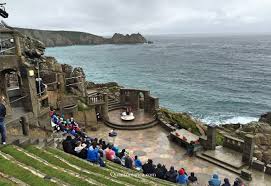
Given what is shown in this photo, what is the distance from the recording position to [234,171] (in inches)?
766

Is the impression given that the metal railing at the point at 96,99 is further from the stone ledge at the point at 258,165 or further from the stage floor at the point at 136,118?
the stone ledge at the point at 258,165

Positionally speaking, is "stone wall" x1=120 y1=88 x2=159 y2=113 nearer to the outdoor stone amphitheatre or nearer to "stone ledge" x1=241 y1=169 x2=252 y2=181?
the outdoor stone amphitheatre

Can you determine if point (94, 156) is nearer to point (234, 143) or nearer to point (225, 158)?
point (225, 158)

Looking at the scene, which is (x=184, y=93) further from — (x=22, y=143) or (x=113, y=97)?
(x=22, y=143)

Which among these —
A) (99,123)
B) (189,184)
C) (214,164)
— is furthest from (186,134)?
(99,123)

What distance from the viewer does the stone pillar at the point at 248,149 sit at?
19938mm

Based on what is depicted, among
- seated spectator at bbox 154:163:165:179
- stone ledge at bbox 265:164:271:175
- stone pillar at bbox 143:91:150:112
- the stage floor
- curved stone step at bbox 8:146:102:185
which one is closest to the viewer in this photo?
curved stone step at bbox 8:146:102:185

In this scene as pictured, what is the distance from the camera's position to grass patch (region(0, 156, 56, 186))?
10.3 metres

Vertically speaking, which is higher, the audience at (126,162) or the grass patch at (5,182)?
the grass patch at (5,182)

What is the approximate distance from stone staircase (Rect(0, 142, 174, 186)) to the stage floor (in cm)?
1285

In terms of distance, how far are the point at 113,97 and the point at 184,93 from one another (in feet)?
125

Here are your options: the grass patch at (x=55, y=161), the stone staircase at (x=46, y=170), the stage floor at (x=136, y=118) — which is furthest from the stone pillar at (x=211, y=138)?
the grass patch at (x=55, y=161)

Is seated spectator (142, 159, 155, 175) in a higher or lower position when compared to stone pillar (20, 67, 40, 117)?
lower

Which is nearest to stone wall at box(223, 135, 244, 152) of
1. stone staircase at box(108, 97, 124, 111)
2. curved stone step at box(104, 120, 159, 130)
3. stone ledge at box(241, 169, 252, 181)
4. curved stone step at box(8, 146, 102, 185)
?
stone ledge at box(241, 169, 252, 181)
